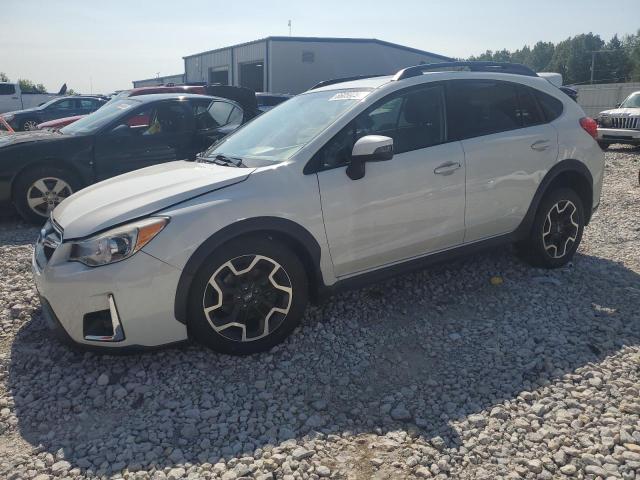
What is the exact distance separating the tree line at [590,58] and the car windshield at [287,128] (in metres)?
69.1

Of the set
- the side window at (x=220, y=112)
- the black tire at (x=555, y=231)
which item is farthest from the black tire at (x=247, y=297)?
the side window at (x=220, y=112)

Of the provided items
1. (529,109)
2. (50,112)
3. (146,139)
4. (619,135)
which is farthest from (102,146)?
(50,112)

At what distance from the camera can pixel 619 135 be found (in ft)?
46.6

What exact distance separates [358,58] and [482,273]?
25.9m

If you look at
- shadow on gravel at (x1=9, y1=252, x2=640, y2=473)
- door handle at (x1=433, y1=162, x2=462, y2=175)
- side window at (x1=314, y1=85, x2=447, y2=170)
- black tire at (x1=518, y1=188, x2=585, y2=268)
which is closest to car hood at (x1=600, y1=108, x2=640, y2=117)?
black tire at (x1=518, y1=188, x2=585, y2=268)

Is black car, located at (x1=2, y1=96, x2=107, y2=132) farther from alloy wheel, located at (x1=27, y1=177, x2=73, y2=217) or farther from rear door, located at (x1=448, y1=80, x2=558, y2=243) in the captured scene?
rear door, located at (x1=448, y1=80, x2=558, y2=243)

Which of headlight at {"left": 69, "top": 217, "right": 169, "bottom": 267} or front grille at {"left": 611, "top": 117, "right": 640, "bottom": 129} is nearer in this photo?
headlight at {"left": 69, "top": 217, "right": 169, "bottom": 267}

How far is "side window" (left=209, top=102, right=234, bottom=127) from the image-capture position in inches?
310

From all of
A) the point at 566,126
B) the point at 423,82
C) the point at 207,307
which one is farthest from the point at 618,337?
the point at 207,307

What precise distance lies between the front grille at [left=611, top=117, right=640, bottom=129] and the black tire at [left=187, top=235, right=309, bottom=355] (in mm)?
13793

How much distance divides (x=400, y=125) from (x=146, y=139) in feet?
14.3

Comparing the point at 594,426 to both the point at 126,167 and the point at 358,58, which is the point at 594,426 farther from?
the point at 358,58

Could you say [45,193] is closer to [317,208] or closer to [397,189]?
[317,208]

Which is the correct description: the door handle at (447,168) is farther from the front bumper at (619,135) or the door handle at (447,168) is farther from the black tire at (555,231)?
the front bumper at (619,135)
